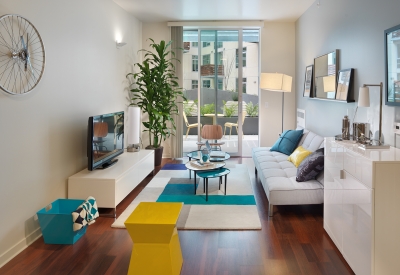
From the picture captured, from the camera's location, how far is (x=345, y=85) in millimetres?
3977

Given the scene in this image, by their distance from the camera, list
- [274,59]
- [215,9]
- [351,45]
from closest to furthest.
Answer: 1. [351,45]
2. [215,9]
3. [274,59]

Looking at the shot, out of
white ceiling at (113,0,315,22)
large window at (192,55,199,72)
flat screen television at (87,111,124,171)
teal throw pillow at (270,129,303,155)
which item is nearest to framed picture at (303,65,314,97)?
teal throw pillow at (270,129,303,155)

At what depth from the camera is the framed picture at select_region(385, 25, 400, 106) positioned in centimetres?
275

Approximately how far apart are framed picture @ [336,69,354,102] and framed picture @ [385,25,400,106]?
2.99 feet

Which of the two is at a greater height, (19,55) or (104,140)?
(19,55)

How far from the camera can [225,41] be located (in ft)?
23.9

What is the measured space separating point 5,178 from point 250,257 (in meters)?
2.02

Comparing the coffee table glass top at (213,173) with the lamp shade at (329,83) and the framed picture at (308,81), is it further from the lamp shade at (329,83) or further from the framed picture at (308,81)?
the framed picture at (308,81)

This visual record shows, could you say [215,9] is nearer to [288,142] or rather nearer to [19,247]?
[288,142]

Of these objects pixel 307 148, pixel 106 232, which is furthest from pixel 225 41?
pixel 106 232

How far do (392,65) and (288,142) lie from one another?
279 cm

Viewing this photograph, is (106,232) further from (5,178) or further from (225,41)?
(225,41)

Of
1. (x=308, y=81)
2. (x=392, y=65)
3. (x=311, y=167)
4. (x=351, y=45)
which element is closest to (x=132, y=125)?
(x=308, y=81)

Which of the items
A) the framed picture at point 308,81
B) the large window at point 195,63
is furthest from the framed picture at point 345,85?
the large window at point 195,63
